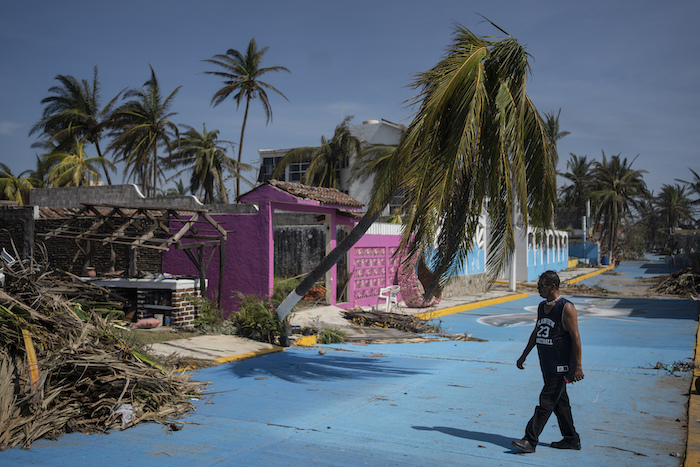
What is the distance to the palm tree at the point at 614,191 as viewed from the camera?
59.4m

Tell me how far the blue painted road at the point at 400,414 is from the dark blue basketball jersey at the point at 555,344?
2.83ft

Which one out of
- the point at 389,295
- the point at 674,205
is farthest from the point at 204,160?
the point at 674,205

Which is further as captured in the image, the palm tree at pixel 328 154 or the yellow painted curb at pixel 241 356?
the palm tree at pixel 328 154

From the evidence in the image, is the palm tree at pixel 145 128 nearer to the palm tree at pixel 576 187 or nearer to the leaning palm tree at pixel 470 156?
the leaning palm tree at pixel 470 156

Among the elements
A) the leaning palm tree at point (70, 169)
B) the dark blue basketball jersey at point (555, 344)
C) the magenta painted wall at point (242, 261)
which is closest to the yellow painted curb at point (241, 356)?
A: the magenta painted wall at point (242, 261)

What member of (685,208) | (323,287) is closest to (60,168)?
(323,287)

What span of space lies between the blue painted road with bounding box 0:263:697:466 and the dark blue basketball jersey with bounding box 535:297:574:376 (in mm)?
863

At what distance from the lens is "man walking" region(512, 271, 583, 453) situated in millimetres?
5645

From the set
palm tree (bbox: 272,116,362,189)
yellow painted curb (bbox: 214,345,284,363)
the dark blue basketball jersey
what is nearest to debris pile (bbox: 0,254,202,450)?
yellow painted curb (bbox: 214,345,284,363)

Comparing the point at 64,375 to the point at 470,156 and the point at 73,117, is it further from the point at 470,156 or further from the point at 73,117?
the point at 73,117

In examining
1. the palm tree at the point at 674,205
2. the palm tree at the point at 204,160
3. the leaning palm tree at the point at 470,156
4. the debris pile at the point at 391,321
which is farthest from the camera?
the palm tree at the point at 674,205

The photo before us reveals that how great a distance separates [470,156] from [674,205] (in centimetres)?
9433

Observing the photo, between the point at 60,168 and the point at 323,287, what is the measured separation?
578 inches

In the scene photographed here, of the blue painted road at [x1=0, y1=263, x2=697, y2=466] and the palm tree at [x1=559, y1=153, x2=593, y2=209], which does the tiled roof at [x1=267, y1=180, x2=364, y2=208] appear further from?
the palm tree at [x1=559, y1=153, x2=593, y2=209]
